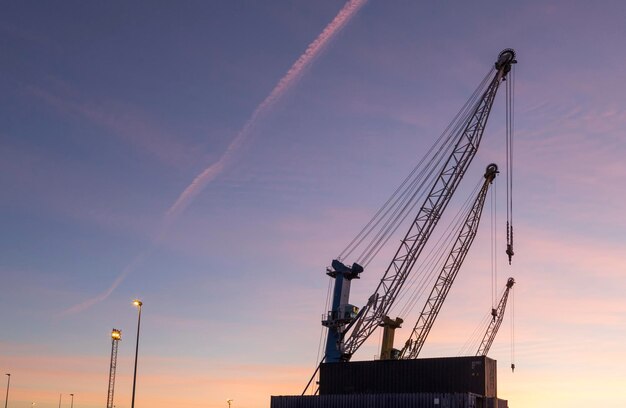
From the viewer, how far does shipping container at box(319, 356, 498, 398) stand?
7362 cm

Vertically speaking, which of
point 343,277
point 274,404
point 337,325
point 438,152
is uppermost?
point 438,152

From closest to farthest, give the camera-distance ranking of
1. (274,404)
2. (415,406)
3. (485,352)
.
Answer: (415,406)
(274,404)
(485,352)

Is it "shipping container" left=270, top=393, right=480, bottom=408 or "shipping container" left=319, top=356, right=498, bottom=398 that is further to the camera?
"shipping container" left=319, top=356, right=498, bottom=398

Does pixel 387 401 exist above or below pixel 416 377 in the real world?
below

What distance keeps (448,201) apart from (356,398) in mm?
36057

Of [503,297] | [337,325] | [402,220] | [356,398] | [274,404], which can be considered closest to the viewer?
[356,398]

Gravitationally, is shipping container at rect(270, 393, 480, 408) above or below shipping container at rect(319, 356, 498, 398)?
below

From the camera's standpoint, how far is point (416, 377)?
252 feet

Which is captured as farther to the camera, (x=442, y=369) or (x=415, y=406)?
(x=442, y=369)

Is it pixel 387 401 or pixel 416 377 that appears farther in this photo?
pixel 416 377

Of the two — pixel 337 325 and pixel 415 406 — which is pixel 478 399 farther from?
pixel 337 325

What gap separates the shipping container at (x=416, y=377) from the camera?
73.6m

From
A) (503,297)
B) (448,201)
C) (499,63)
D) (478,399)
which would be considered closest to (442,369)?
(478,399)

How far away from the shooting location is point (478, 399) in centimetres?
7100
